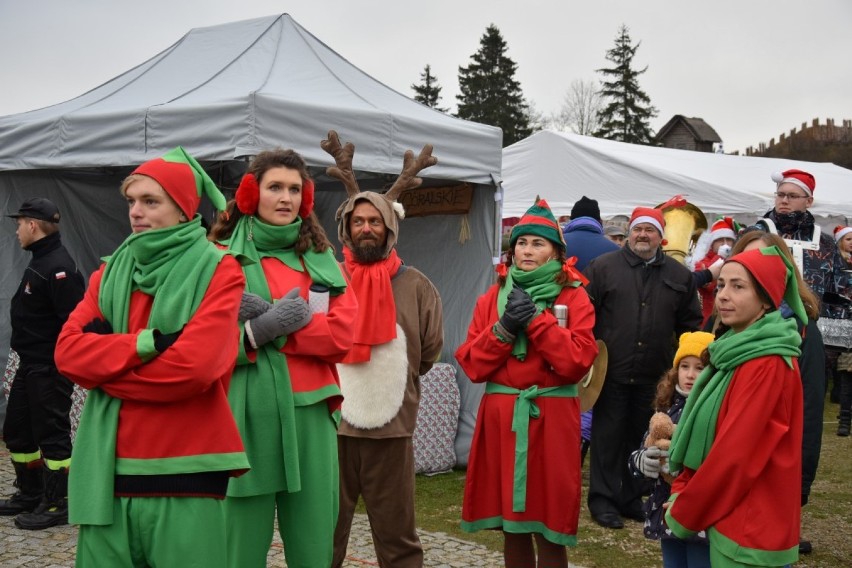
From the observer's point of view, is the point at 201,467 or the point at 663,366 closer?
the point at 201,467

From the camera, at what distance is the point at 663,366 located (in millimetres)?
5965

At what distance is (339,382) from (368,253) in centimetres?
78

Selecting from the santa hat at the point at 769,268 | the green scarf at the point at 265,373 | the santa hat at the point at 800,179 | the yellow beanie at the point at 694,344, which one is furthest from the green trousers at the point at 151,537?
the santa hat at the point at 800,179

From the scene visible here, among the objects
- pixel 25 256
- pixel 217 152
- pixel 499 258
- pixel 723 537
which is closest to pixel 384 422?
pixel 723 537

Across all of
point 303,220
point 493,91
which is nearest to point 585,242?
point 303,220

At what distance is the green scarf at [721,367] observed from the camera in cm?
309

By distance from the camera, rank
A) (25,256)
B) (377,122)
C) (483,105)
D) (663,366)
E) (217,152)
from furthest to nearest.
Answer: (483,105), (25,256), (377,122), (217,152), (663,366)

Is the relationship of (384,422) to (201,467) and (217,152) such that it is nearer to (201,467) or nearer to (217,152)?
(201,467)

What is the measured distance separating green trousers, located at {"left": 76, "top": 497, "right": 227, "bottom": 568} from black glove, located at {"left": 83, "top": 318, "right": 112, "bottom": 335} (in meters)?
0.48

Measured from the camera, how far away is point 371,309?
4.44 meters

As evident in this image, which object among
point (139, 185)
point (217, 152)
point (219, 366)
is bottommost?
point (219, 366)

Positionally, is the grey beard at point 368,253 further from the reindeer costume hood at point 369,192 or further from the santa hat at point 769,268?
the santa hat at point 769,268

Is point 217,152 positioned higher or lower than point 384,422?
higher

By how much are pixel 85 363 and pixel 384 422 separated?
1.95 m
